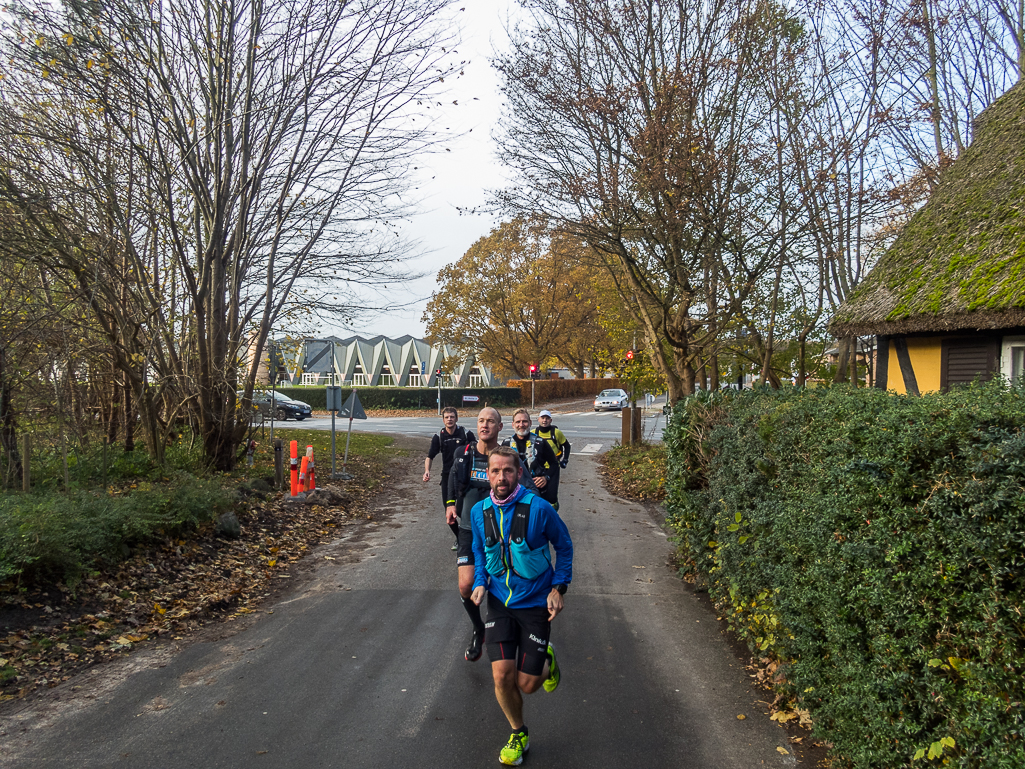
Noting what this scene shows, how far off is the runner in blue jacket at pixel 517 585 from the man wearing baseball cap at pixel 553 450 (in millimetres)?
3896

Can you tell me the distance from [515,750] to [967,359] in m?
8.42

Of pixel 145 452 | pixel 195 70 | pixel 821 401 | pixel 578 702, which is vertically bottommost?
pixel 578 702

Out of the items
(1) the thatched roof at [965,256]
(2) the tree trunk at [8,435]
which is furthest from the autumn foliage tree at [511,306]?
(2) the tree trunk at [8,435]

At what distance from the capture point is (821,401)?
457 centimetres

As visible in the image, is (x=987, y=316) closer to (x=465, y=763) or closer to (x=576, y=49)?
(x=465, y=763)

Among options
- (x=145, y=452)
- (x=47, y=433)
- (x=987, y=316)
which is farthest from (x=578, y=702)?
(x=145, y=452)

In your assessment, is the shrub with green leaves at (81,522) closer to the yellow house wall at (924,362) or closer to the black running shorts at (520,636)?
the black running shorts at (520,636)

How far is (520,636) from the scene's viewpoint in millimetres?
4070

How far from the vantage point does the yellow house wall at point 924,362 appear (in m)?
9.91

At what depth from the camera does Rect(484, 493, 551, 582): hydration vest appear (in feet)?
13.3

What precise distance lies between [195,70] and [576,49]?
6.99 meters

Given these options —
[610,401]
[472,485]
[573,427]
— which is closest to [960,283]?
[472,485]

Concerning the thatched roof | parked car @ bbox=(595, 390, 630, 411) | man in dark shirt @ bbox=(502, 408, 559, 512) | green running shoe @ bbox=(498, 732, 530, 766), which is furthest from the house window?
parked car @ bbox=(595, 390, 630, 411)

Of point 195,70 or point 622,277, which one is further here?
point 622,277
